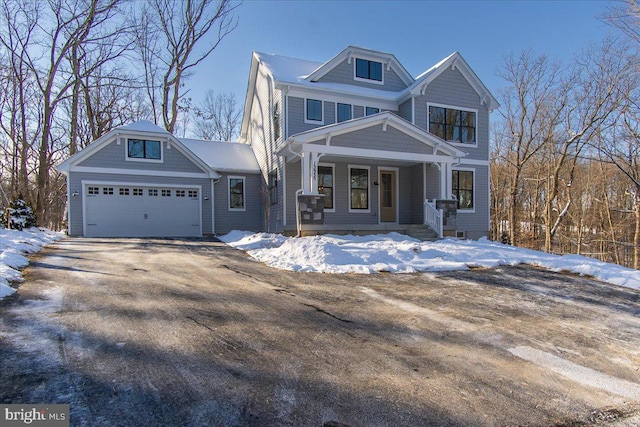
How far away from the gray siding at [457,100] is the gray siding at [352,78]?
1541 millimetres

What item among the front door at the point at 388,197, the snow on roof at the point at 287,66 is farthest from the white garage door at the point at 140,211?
the front door at the point at 388,197

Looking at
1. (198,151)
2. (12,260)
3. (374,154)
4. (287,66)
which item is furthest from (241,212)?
(12,260)

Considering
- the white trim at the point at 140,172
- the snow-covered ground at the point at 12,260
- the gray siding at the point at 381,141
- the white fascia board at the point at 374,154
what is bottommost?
the snow-covered ground at the point at 12,260

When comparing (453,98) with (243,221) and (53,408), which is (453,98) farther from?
(53,408)

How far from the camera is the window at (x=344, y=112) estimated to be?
14375 mm

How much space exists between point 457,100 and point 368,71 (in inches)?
169

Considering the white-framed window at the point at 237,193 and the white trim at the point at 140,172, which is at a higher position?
the white trim at the point at 140,172

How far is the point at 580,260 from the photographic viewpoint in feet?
27.3

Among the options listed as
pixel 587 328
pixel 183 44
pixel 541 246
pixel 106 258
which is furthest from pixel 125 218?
pixel 541 246

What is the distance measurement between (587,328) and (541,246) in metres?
21.6

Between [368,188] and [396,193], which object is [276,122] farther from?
[396,193]

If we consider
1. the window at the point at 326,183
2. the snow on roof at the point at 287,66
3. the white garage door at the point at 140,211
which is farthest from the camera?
the snow on roof at the point at 287,66

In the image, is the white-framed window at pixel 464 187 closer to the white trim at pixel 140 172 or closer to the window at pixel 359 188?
the window at pixel 359 188

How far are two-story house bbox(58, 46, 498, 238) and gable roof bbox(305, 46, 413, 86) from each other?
5cm
